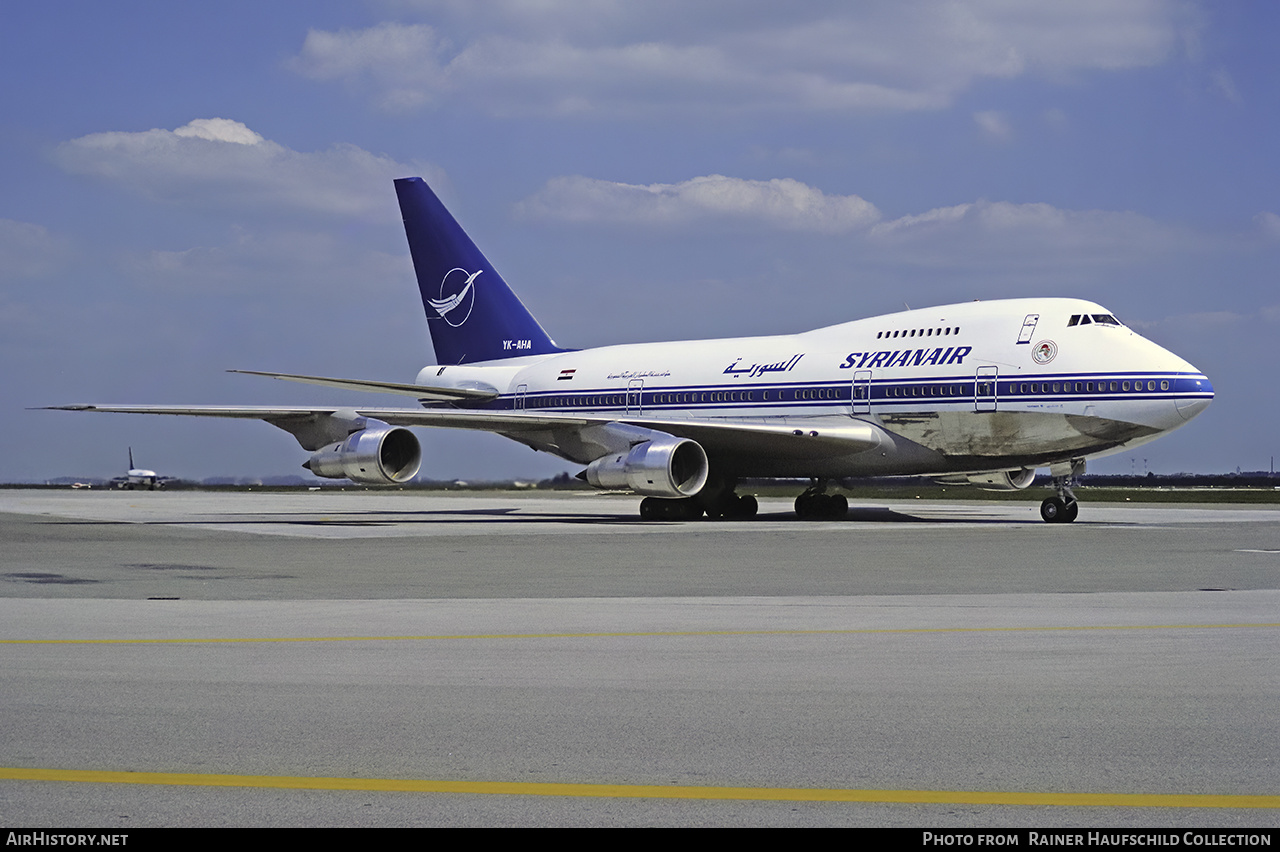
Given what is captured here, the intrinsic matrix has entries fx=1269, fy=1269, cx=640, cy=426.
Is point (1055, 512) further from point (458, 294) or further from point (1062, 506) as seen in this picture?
point (458, 294)

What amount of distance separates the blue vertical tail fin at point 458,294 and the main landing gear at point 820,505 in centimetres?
Answer: 990

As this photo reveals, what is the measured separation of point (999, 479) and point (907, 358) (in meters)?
4.48

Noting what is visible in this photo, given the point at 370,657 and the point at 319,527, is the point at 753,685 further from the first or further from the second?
the point at 319,527

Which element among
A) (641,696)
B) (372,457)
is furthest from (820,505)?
(641,696)

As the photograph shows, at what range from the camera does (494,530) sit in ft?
81.7

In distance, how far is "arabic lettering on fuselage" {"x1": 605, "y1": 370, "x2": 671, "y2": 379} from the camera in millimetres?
34125

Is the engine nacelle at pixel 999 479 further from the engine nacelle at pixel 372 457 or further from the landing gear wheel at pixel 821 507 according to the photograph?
the engine nacelle at pixel 372 457

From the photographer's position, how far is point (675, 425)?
96.5ft

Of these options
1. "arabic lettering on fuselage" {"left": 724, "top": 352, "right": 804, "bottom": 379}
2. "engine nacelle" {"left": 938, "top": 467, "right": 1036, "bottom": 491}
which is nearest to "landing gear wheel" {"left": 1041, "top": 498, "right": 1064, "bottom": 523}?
"engine nacelle" {"left": 938, "top": 467, "right": 1036, "bottom": 491}

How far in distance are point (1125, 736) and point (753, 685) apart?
7.02 feet

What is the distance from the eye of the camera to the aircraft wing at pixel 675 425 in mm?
29141
